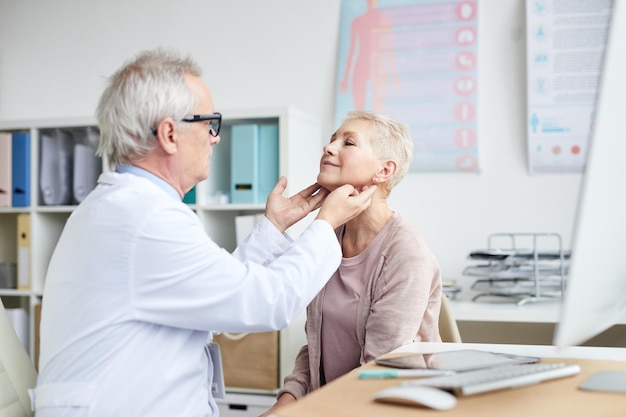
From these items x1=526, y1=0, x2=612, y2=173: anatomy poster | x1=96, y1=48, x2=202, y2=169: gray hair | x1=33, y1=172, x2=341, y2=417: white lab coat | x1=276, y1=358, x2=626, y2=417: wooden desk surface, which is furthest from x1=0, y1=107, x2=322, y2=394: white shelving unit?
x1=276, y1=358, x2=626, y2=417: wooden desk surface

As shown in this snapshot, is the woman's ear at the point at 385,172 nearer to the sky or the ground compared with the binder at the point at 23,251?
nearer to the sky

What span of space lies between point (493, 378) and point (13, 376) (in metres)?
0.90

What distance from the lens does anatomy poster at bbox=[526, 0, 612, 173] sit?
2.88m

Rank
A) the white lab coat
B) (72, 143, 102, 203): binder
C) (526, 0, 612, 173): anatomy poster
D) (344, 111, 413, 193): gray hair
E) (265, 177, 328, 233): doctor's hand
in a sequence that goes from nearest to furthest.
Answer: the white lab coat → (265, 177, 328, 233): doctor's hand → (344, 111, 413, 193): gray hair → (526, 0, 612, 173): anatomy poster → (72, 143, 102, 203): binder

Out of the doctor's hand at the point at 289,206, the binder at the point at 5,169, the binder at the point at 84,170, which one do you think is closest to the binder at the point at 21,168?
the binder at the point at 5,169

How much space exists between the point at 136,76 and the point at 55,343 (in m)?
0.48

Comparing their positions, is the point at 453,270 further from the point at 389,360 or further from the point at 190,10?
the point at 389,360

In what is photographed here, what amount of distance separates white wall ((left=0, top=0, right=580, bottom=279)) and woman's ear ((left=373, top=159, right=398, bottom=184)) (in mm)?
1197

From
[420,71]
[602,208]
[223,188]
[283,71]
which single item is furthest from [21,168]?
[602,208]

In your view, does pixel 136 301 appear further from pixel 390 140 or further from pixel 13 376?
pixel 390 140

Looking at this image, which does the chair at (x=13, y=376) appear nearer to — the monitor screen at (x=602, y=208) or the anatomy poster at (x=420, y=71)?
the monitor screen at (x=602, y=208)

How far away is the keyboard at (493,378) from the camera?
2.94 ft

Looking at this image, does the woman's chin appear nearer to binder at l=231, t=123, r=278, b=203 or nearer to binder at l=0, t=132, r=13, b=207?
binder at l=231, t=123, r=278, b=203

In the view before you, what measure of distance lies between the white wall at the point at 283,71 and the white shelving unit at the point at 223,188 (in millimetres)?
183
